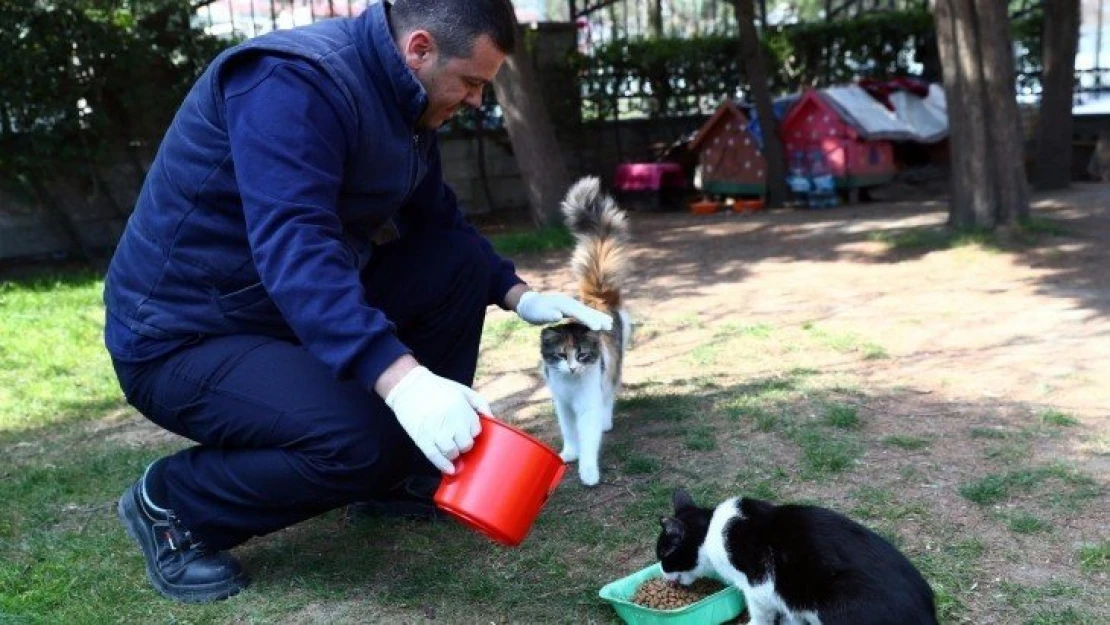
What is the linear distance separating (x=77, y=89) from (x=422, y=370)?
684cm

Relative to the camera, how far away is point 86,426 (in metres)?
4.28

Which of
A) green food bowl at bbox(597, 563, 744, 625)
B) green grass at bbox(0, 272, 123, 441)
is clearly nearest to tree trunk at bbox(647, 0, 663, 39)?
green grass at bbox(0, 272, 123, 441)

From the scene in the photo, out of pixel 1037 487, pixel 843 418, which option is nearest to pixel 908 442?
pixel 843 418

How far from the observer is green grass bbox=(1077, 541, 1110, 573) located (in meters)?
2.60

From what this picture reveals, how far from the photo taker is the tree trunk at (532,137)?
331 inches

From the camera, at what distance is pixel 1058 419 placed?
3.65 m

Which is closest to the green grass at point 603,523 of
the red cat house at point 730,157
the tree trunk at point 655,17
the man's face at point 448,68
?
the man's face at point 448,68

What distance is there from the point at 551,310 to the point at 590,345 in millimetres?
521

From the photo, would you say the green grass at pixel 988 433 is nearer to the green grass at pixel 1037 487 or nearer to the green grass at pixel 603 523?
the green grass at pixel 603 523

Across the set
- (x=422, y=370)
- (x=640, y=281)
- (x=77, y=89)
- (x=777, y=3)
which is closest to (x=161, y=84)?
(x=77, y=89)

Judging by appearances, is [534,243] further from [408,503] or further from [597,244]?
[408,503]

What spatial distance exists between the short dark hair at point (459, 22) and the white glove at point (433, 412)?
0.68m

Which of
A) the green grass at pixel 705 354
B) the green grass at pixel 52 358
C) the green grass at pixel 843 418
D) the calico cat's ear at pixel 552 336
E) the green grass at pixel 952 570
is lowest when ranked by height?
the green grass at pixel 952 570

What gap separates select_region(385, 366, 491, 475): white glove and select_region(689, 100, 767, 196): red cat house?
8537 millimetres
